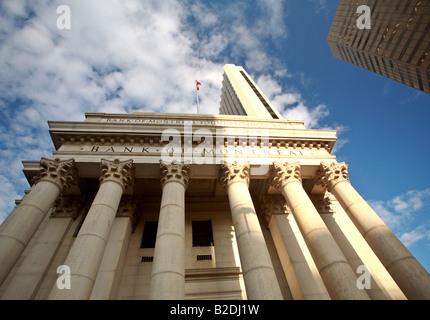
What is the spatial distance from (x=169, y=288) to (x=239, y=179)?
25.7 feet

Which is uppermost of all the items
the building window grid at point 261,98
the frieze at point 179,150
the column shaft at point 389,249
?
the building window grid at point 261,98

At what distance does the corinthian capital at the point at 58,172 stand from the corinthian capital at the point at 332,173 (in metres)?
16.9

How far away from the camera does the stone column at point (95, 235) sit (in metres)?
10.0

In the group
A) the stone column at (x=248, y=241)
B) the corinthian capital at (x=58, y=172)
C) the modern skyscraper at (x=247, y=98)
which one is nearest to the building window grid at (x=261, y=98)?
the modern skyscraper at (x=247, y=98)

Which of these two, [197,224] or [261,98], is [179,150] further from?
[261,98]

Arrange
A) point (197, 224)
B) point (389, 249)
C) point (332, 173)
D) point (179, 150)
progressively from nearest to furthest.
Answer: point (389, 249) → point (332, 173) → point (179, 150) → point (197, 224)

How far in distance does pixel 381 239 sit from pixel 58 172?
1865 cm

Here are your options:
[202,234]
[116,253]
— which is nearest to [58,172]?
[116,253]

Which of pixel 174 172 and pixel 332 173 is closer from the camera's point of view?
pixel 174 172

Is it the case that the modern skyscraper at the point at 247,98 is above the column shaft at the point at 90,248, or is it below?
above

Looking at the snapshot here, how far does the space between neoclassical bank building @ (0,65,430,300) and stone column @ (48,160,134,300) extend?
0.06 m

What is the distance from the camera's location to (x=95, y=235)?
11719 mm

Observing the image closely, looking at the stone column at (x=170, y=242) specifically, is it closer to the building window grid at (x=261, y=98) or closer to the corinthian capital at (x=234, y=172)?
the corinthian capital at (x=234, y=172)
